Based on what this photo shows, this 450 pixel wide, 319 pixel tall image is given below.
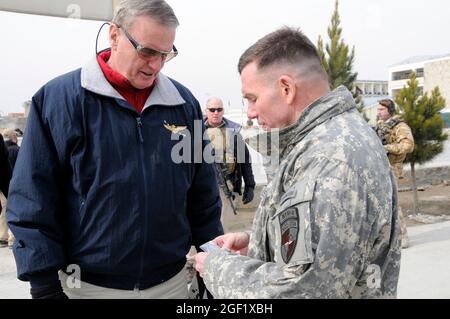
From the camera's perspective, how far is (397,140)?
5500mm

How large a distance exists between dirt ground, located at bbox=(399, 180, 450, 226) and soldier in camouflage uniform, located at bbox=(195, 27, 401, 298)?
246 inches

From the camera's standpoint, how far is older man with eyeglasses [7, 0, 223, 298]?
1.68 metres

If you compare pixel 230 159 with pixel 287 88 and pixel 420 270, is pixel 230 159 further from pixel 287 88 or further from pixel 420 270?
pixel 287 88

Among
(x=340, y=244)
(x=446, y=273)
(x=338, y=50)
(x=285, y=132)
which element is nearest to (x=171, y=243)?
(x=285, y=132)

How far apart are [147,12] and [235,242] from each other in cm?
97

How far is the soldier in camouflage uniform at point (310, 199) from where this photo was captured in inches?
43.8

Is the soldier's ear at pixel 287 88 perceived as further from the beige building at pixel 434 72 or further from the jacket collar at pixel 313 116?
the beige building at pixel 434 72

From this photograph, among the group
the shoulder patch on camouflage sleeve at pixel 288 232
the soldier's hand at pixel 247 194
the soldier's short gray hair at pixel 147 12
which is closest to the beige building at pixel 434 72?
the soldier's hand at pixel 247 194

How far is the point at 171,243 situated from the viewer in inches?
74.5

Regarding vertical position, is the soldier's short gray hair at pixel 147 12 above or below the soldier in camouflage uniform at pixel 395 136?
above

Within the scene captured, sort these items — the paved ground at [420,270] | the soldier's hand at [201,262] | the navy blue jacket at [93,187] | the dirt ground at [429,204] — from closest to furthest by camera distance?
the soldier's hand at [201,262] < the navy blue jacket at [93,187] < the paved ground at [420,270] < the dirt ground at [429,204]

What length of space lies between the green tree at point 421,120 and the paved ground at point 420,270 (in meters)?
2.26

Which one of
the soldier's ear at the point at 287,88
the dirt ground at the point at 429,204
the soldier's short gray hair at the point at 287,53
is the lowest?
the dirt ground at the point at 429,204
